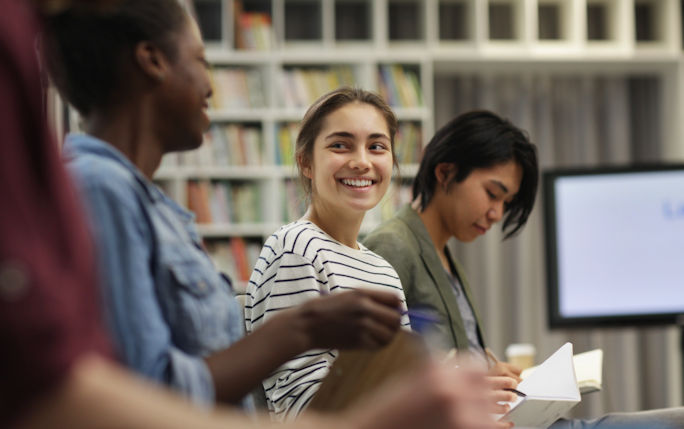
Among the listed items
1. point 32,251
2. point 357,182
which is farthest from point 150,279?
point 357,182

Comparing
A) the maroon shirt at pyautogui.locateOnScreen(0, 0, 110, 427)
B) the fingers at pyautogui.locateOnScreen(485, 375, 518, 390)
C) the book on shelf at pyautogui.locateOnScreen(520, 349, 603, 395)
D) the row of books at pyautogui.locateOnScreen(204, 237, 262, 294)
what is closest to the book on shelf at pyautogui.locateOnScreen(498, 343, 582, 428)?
the fingers at pyautogui.locateOnScreen(485, 375, 518, 390)

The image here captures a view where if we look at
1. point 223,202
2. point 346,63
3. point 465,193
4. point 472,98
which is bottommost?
point 223,202

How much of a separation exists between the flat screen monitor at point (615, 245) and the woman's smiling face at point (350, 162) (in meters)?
1.74

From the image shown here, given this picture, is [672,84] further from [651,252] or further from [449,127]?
[449,127]

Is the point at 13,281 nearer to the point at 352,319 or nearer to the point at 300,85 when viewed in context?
the point at 352,319

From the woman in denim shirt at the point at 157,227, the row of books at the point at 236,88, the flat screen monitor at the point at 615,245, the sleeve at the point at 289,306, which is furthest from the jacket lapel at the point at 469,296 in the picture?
the row of books at the point at 236,88

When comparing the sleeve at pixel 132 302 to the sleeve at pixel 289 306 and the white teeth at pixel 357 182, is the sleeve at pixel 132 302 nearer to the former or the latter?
the sleeve at pixel 289 306

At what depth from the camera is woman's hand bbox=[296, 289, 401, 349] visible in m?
0.70

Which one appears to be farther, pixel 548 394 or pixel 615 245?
pixel 615 245

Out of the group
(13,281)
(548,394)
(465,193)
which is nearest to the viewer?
(13,281)

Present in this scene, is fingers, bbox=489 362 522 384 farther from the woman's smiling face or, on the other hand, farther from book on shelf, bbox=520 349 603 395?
the woman's smiling face

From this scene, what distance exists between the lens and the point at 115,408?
38 cm

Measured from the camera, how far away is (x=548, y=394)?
4.60ft

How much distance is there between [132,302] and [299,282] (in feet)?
2.41
